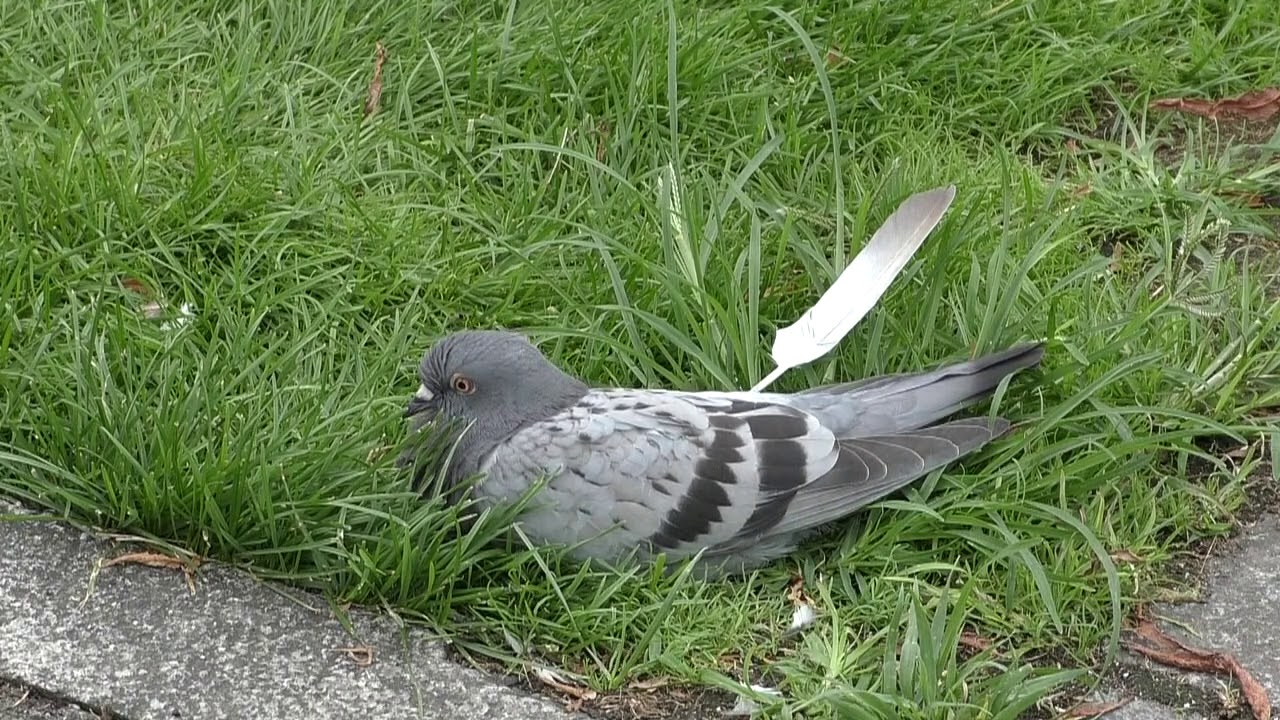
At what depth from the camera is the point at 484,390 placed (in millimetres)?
3787

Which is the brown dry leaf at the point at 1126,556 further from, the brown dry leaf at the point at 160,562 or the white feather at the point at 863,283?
the brown dry leaf at the point at 160,562

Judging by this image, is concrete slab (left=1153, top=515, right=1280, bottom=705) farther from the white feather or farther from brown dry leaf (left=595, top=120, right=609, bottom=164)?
brown dry leaf (left=595, top=120, right=609, bottom=164)

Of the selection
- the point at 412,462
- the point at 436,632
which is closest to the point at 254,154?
the point at 412,462

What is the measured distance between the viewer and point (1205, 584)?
382 centimetres

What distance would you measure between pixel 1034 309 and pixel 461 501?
63.0 inches

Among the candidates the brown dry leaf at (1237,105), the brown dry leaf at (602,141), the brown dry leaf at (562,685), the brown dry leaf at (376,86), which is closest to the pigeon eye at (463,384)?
the brown dry leaf at (562,685)

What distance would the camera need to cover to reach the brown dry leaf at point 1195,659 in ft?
11.3

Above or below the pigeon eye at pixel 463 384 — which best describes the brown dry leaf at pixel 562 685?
below

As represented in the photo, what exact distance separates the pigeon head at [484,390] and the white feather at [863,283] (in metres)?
0.61

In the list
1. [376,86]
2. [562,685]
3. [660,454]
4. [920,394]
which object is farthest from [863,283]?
[376,86]

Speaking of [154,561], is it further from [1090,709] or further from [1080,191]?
[1080,191]

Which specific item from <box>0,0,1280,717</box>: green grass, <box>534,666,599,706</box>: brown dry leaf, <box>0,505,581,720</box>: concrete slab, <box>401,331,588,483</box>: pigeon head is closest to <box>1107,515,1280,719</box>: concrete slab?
<box>0,0,1280,717</box>: green grass

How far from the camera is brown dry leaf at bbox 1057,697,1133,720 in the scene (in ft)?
11.1

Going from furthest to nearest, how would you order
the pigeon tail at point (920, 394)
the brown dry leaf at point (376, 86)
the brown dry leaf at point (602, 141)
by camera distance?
1. the brown dry leaf at point (376, 86)
2. the brown dry leaf at point (602, 141)
3. the pigeon tail at point (920, 394)
